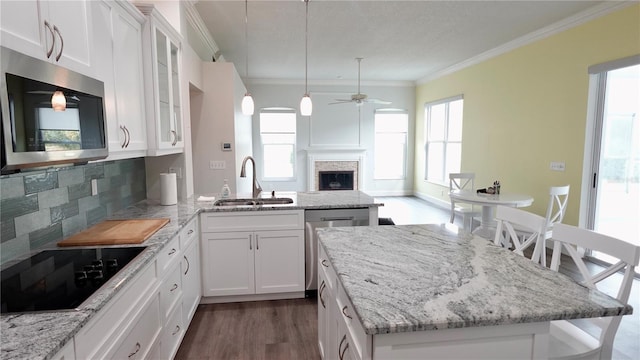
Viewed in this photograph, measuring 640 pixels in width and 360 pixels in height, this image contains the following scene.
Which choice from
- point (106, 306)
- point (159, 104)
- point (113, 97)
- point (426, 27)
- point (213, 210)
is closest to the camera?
point (106, 306)

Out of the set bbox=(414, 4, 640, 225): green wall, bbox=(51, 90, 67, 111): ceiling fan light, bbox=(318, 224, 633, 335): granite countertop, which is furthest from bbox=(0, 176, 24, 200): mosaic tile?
bbox=(414, 4, 640, 225): green wall

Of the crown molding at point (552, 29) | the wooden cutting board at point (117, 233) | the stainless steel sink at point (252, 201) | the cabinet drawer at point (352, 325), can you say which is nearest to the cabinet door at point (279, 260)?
the stainless steel sink at point (252, 201)

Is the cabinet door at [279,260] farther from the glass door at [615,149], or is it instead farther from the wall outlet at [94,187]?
the glass door at [615,149]

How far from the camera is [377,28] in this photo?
4.45 m

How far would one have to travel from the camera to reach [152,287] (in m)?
1.74

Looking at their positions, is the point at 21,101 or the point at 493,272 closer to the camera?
the point at 21,101

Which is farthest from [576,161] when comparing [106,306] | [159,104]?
[106,306]

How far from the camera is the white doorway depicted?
12.5 feet

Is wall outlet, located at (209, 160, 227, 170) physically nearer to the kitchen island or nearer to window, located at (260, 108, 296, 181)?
the kitchen island

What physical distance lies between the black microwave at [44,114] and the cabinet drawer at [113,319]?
1.93 ft

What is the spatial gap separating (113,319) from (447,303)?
4.10ft

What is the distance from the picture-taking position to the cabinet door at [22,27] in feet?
3.61

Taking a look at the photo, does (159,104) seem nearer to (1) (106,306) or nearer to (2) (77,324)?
(1) (106,306)

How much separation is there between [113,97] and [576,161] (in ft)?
15.8
